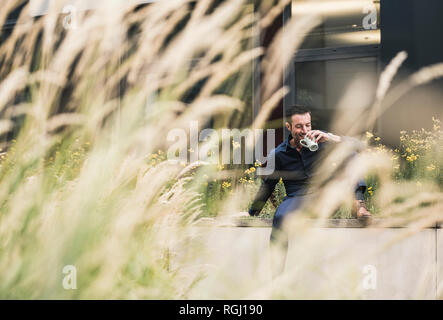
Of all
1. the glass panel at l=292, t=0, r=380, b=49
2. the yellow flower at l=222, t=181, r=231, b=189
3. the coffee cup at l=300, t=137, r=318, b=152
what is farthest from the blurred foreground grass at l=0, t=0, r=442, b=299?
the glass panel at l=292, t=0, r=380, b=49

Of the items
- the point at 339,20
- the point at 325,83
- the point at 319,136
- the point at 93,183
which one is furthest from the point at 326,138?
the point at 93,183

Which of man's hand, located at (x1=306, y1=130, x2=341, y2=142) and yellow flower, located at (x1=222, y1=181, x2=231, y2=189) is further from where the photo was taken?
yellow flower, located at (x1=222, y1=181, x2=231, y2=189)

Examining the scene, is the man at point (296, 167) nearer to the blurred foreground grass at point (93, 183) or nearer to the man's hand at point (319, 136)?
the man's hand at point (319, 136)

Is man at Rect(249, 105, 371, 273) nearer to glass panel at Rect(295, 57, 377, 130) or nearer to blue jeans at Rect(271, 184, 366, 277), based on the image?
blue jeans at Rect(271, 184, 366, 277)

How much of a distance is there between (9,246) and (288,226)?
2.46 metres

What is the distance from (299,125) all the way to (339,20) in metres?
2.39

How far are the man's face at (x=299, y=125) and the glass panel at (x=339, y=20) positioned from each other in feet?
6.90

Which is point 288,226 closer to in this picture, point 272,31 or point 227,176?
point 227,176

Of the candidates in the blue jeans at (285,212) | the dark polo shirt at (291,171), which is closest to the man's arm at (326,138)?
the dark polo shirt at (291,171)

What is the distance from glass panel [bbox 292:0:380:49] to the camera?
5.50 m

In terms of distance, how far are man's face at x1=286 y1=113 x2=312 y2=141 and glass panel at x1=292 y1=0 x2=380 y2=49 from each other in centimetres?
210

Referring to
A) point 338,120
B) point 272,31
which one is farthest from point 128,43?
point 338,120

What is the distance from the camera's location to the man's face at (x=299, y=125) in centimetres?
379

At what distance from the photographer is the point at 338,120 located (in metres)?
5.64
